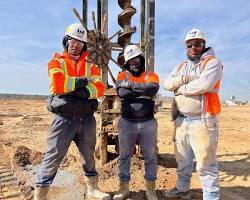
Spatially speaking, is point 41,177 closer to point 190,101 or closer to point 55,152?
point 55,152

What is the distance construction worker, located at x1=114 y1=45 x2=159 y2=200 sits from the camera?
5363 mm

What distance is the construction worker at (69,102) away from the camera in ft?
15.9

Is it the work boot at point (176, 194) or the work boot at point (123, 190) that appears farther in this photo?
the work boot at point (176, 194)

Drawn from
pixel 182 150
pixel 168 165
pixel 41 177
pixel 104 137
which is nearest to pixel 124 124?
pixel 182 150

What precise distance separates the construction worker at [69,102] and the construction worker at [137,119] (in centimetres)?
50

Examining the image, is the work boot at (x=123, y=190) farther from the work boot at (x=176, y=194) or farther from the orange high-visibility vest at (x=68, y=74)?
the orange high-visibility vest at (x=68, y=74)

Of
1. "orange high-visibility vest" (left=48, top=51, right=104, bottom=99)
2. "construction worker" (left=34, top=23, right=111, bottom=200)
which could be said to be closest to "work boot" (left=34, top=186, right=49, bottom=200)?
"construction worker" (left=34, top=23, right=111, bottom=200)

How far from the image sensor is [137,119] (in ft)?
17.7

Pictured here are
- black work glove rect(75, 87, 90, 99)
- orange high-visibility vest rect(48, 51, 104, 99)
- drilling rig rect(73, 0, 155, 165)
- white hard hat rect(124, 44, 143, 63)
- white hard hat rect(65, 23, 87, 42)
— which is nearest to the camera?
orange high-visibility vest rect(48, 51, 104, 99)

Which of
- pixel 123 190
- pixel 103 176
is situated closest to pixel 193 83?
Result: pixel 123 190

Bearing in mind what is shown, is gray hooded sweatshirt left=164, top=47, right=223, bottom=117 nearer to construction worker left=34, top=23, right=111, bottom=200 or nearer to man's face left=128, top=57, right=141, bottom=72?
man's face left=128, top=57, right=141, bottom=72

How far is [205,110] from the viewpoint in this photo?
5.11m

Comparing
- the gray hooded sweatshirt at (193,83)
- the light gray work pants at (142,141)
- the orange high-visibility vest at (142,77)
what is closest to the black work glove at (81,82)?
the orange high-visibility vest at (142,77)

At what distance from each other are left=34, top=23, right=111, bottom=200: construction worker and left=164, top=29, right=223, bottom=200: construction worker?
1242mm
